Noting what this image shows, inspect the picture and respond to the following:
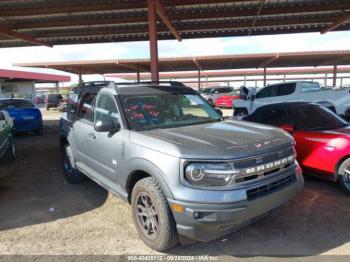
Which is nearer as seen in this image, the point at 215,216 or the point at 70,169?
the point at 215,216

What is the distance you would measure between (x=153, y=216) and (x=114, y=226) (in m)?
1.00

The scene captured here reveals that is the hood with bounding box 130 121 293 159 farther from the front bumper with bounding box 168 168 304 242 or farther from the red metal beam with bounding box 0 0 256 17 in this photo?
the red metal beam with bounding box 0 0 256 17

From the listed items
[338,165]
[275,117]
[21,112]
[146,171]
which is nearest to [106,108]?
[146,171]

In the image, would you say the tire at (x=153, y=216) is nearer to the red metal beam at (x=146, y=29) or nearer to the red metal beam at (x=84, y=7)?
the red metal beam at (x=84, y=7)

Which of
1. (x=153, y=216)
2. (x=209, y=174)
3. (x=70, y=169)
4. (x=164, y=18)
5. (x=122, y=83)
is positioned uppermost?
(x=164, y=18)

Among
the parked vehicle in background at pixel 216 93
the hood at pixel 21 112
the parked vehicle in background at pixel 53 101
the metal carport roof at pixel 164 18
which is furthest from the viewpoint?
the parked vehicle in background at pixel 53 101

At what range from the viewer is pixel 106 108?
489cm

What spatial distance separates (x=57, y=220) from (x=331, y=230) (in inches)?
146

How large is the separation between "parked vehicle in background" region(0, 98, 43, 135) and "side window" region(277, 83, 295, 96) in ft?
32.7

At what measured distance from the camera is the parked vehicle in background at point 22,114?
1317 cm

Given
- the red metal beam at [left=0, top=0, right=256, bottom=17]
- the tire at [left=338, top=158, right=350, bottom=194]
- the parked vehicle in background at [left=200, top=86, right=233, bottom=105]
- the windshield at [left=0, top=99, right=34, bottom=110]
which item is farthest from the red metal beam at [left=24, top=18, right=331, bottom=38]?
the parked vehicle in background at [left=200, top=86, right=233, bottom=105]

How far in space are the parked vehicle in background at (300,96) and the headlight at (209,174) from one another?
388 inches

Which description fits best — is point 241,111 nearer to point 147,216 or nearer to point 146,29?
point 146,29

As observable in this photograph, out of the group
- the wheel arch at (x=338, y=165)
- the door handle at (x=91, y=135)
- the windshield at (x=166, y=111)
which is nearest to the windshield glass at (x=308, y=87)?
the wheel arch at (x=338, y=165)
